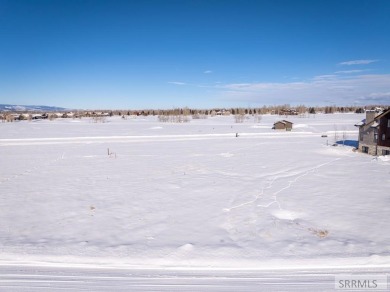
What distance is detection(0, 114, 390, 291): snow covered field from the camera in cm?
863

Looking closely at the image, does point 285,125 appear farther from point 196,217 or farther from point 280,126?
point 196,217

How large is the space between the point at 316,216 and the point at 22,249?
10390 millimetres

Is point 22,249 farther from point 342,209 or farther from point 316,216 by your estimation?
point 342,209

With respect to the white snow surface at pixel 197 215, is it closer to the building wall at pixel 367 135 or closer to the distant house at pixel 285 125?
the building wall at pixel 367 135

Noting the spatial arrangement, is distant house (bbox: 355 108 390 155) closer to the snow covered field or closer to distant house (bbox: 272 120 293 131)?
the snow covered field

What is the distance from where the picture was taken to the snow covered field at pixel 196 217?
863 centimetres
